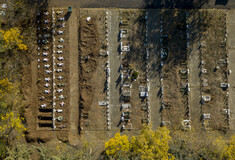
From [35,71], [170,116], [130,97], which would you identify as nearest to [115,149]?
[130,97]

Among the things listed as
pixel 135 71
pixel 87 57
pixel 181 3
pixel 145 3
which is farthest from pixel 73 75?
pixel 181 3

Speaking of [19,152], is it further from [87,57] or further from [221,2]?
[221,2]

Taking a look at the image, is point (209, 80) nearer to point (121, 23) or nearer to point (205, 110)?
point (205, 110)

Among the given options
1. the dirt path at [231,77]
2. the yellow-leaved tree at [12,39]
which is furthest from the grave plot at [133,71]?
the yellow-leaved tree at [12,39]

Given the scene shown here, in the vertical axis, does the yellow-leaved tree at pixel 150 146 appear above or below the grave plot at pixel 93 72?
below

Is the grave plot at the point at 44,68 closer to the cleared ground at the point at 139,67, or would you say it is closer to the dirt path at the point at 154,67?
the cleared ground at the point at 139,67
